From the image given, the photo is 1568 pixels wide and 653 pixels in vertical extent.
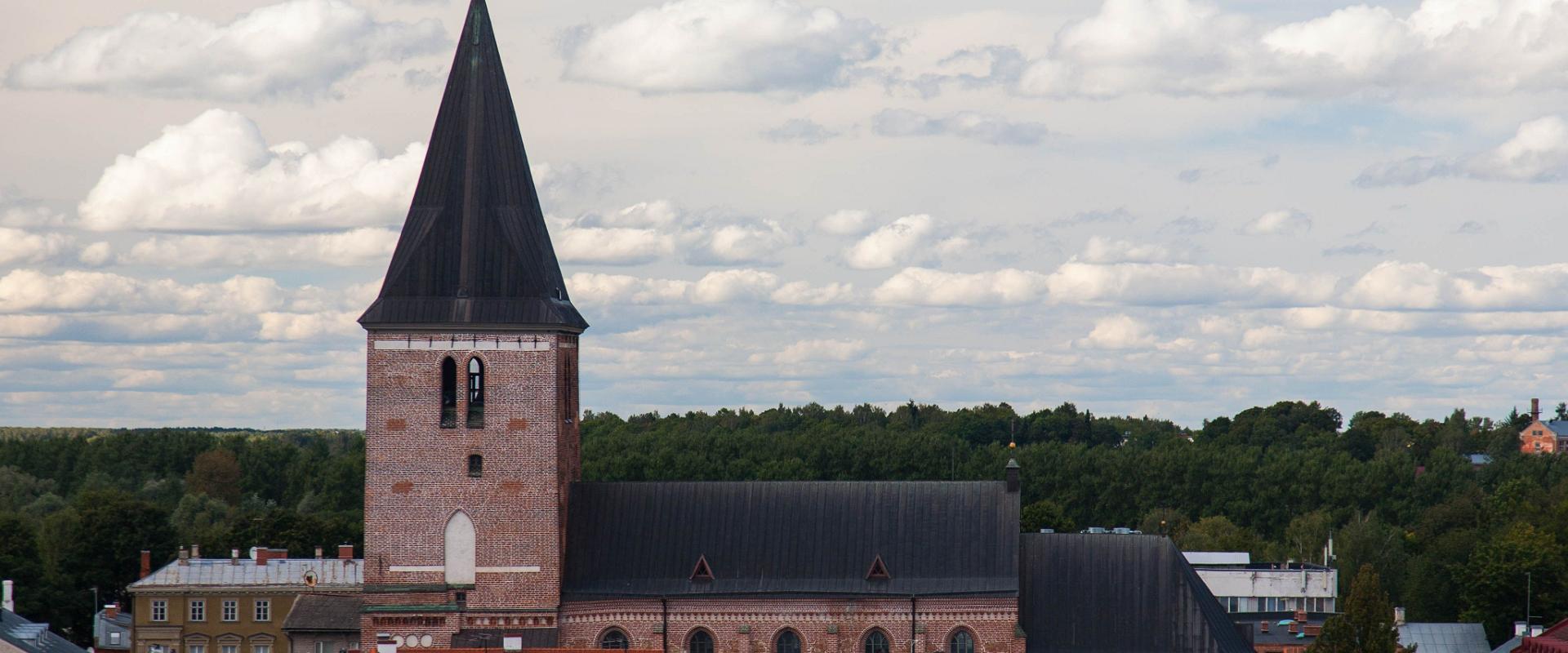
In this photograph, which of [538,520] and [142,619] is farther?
[142,619]

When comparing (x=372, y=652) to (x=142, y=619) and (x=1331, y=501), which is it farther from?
(x=1331, y=501)

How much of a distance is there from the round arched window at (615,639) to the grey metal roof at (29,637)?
1526 centimetres

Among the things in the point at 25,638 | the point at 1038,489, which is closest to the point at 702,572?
the point at 25,638

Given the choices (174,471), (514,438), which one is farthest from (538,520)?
(174,471)

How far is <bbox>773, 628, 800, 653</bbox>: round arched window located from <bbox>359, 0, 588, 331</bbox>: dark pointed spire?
973cm

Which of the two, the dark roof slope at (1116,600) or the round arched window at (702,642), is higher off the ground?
the dark roof slope at (1116,600)

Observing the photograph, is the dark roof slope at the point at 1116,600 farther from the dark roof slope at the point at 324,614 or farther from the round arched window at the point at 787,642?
the dark roof slope at the point at 324,614

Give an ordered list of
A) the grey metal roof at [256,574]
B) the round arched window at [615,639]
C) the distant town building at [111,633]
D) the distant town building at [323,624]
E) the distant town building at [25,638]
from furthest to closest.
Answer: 1. the distant town building at [111,633]
2. the grey metal roof at [256,574]
3. the distant town building at [323,624]
4. the distant town building at [25,638]
5. the round arched window at [615,639]

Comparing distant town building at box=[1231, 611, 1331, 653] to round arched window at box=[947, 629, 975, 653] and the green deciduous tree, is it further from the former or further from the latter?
round arched window at box=[947, 629, 975, 653]

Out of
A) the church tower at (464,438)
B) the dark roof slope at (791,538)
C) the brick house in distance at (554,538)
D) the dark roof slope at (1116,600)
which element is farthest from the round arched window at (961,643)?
the church tower at (464,438)

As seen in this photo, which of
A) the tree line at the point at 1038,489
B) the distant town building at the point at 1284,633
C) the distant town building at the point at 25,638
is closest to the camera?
the distant town building at the point at 25,638

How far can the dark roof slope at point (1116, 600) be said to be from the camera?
196 ft

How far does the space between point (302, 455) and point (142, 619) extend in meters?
72.8

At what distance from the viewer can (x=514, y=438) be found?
59406 mm
